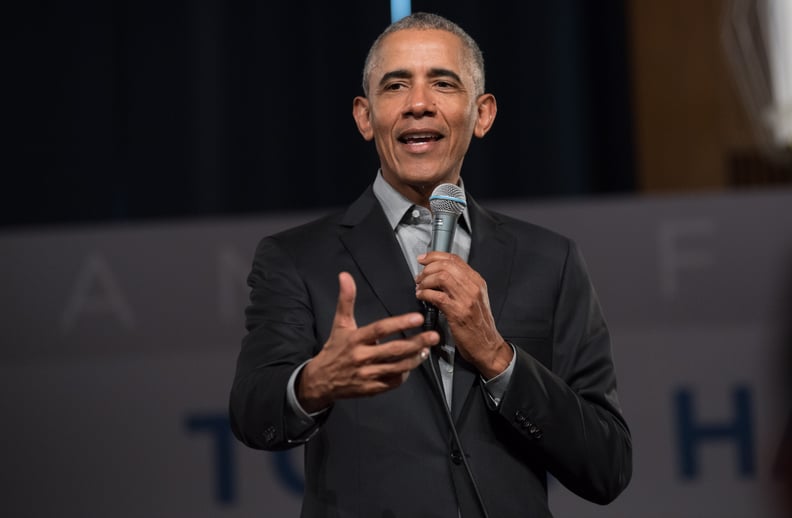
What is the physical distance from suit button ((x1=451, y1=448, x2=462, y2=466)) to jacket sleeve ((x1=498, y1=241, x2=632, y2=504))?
0.24ft

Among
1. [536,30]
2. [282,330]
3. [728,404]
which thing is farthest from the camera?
[536,30]

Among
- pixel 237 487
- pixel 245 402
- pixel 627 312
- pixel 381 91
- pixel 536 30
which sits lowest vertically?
pixel 237 487

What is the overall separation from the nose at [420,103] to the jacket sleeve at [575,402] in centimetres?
27

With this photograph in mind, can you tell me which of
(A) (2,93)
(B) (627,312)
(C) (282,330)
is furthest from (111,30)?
(C) (282,330)

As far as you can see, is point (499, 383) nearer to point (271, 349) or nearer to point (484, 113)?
point (271, 349)

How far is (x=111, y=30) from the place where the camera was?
3.58 meters

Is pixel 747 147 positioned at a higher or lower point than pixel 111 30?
lower

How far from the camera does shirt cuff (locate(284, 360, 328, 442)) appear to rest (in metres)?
1.15

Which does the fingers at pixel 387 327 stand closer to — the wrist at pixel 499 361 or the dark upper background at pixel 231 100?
the wrist at pixel 499 361

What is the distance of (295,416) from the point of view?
1151mm

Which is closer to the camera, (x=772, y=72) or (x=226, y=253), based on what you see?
(x=226, y=253)

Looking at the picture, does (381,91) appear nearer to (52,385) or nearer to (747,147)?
(52,385)

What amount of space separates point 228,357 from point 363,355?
1674 mm

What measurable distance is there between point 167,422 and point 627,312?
1.19 meters
